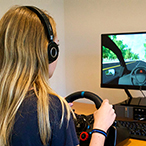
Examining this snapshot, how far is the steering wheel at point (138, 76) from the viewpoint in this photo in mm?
1157

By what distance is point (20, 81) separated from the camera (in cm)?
53

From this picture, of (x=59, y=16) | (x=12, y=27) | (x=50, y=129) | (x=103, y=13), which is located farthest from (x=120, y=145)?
(x=59, y=16)

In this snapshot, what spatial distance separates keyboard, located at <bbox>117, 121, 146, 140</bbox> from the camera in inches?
34.9

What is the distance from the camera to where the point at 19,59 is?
1.76 feet

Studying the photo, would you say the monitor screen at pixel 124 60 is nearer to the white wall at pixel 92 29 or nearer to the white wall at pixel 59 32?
the white wall at pixel 92 29

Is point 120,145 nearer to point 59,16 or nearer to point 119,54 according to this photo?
point 119,54

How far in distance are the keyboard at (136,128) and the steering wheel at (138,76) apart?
288 millimetres

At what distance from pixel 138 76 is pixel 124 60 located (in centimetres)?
14

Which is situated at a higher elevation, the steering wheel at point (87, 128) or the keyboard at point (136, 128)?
the steering wheel at point (87, 128)

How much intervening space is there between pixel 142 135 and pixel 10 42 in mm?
750

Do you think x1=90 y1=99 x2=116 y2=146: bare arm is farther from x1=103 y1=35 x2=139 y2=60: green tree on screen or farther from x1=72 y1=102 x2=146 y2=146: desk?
x1=103 y1=35 x2=139 y2=60: green tree on screen

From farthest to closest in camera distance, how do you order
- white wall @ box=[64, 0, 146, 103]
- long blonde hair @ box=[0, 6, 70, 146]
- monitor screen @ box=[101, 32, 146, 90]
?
white wall @ box=[64, 0, 146, 103] < monitor screen @ box=[101, 32, 146, 90] < long blonde hair @ box=[0, 6, 70, 146]

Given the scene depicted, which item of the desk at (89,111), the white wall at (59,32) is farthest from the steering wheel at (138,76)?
the white wall at (59,32)

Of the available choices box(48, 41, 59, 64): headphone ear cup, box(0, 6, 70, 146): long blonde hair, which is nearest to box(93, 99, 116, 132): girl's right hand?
box(0, 6, 70, 146): long blonde hair
